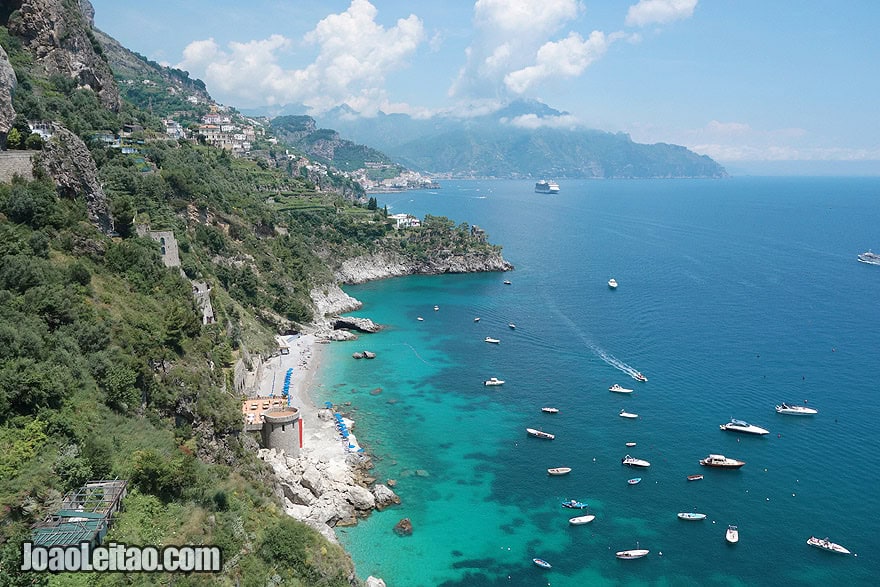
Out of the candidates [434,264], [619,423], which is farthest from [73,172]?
[434,264]

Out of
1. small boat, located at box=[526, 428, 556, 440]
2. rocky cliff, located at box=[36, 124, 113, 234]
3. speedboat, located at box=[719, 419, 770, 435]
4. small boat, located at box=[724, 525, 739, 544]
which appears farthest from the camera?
speedboat, located at box=[719, 419, 770, 435]

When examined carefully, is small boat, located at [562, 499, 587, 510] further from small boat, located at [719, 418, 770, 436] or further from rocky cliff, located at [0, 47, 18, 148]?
rocky cliff, located at [0, 47, 18, 148]

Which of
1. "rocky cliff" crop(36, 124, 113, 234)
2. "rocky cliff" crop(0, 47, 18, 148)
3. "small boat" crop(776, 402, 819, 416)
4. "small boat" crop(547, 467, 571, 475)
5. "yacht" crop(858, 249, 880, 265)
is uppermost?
"rocky cliff" crop(0, 47, 18, 148)

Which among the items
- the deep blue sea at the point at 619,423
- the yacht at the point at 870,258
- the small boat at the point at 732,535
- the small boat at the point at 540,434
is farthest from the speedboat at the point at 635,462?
the yacht at the point at 870,258

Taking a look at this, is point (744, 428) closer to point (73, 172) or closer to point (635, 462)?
point (635, 462)

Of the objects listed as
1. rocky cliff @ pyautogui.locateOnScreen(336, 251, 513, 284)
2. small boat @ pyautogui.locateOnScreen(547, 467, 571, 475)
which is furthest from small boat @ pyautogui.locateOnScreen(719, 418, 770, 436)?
rocky cliff @ pyautogui.locateOnScreen(336, 251, 513, 284)
